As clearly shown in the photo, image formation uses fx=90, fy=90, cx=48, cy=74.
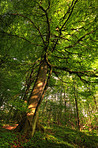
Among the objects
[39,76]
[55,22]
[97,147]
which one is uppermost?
[55,22]

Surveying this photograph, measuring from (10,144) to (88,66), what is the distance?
5.47 m

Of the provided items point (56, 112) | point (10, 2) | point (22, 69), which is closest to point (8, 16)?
point (10, 2)

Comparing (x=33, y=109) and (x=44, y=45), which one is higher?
(x=44, y=45)

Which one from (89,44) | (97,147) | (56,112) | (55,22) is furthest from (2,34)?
(56,112)

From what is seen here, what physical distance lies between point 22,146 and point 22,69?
14.3 ft

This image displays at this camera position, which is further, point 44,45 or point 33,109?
point 33,109

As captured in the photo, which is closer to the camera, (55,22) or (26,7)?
(26,7)

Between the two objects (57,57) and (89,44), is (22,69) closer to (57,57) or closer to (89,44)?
(57,57)

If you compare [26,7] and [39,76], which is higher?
[26,7]

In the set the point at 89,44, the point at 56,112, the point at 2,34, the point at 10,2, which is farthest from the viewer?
the point at 56,112

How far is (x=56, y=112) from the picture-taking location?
2283cm

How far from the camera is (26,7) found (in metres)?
3.72

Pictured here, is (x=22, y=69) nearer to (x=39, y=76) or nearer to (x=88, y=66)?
(x=39, y=76)

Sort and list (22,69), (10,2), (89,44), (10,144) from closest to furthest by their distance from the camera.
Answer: (10,144) < (10,2) < (89,44) < (22,69)
